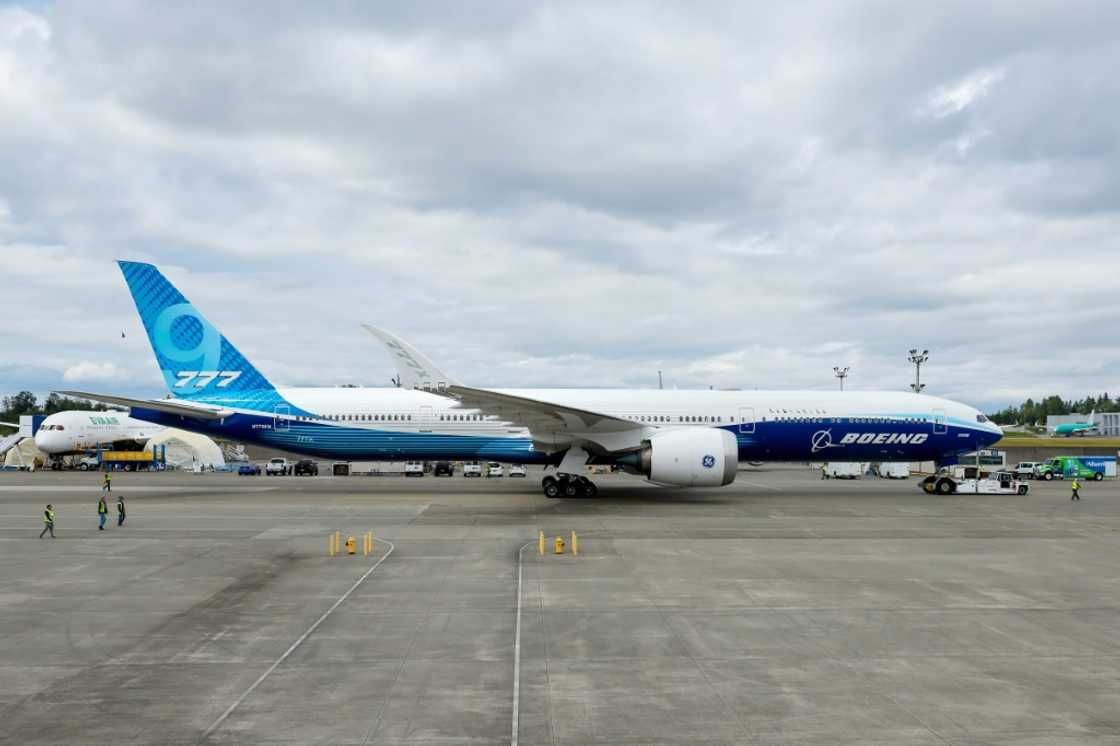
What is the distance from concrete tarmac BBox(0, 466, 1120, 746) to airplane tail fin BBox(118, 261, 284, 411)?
10.6m

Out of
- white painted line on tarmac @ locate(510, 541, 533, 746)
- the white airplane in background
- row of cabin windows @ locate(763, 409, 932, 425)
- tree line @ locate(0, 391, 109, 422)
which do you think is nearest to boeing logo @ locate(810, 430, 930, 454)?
row of cabin windows @ locate(763, 409, 932, 425)

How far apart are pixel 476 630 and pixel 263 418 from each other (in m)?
23.5

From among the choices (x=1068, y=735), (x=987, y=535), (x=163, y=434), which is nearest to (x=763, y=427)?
(x=987, y=535)

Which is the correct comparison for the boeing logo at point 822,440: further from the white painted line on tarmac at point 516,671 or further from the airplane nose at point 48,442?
the airplane nose at point 48,442

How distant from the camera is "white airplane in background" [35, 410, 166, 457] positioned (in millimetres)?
57656

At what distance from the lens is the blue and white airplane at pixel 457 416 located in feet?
103

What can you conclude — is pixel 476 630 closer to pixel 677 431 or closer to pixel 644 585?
pixel 644 585

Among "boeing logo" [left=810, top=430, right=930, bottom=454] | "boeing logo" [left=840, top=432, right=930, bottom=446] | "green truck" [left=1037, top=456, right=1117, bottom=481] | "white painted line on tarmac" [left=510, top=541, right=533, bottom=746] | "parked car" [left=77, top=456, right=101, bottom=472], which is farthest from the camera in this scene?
"parked car" [left=77, top=456, right=101, bottom=472]

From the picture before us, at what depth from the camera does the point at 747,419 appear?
31453mm

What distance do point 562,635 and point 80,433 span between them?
58881mm

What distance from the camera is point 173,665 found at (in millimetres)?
9211

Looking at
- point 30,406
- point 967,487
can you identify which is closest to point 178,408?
point 967,487

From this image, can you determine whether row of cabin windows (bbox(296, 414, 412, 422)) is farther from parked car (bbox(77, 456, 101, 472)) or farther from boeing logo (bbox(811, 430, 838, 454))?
parked car (bbox(77, 456, 101, 472))

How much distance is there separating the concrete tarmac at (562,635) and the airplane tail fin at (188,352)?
10.6 m
